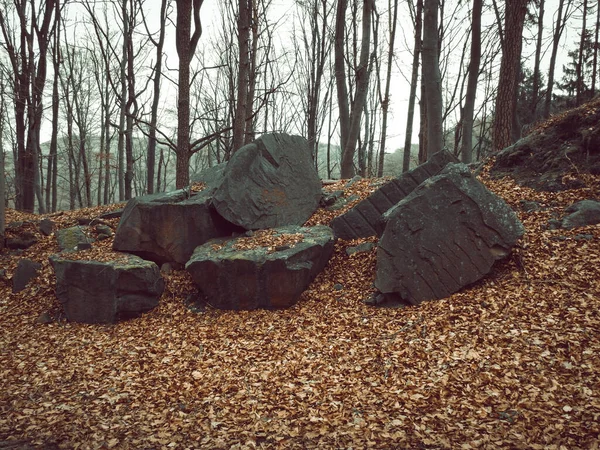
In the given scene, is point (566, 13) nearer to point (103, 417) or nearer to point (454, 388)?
point (454, 388)

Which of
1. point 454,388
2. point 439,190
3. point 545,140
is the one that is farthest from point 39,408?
point 545,140

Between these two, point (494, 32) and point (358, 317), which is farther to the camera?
point (494, 32)

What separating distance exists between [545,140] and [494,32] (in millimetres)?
13977

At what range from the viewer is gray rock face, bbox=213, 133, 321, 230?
765 centimetres

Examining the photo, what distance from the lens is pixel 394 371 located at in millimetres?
4344

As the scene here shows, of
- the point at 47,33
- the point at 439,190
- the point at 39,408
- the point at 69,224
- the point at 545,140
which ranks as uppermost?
the point at 47,33

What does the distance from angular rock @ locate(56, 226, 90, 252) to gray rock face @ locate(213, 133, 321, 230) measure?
3439 mm

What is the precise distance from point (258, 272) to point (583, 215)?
18.1 ft

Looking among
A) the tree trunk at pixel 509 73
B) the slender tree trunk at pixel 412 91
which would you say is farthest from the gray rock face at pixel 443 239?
the slender tree trunk at pixel 412 91

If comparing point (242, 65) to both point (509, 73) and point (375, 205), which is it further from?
point (509, 73)

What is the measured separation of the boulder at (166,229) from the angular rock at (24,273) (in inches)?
71.1

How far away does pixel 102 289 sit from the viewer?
654 cm

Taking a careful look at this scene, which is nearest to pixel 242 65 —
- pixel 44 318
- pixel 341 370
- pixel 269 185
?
Answer: pixel 269 185

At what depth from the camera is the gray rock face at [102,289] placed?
257 inches
